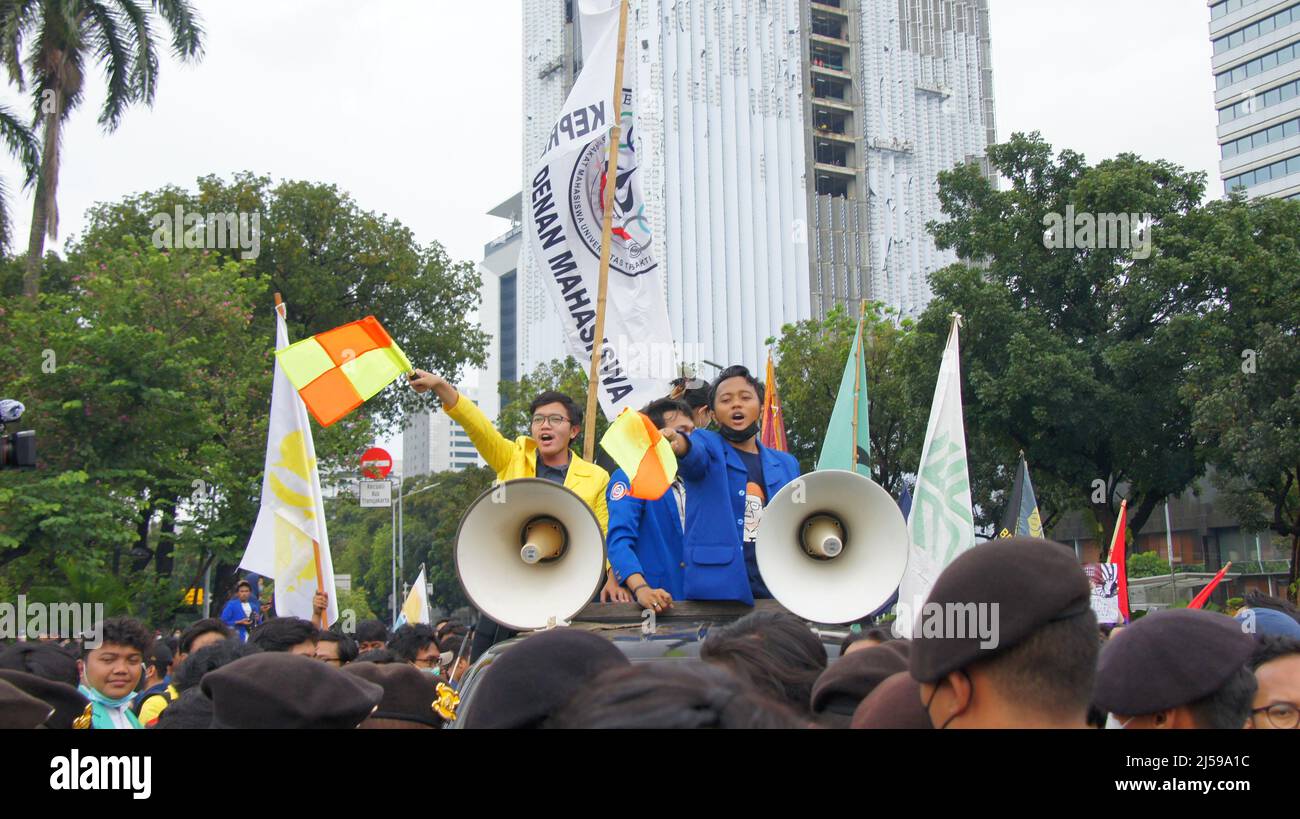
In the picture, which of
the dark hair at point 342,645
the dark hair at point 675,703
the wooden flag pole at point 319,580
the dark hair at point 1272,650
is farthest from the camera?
the wooden flag pole at point 319,580

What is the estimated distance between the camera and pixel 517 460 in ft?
18.1

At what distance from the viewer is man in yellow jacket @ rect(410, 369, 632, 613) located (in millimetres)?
5391

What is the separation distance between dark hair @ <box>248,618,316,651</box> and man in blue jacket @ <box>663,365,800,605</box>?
181cm

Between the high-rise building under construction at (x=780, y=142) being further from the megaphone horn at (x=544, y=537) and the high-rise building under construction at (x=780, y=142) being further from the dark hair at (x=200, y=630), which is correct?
the megaphone horn at (x=544, y=537)

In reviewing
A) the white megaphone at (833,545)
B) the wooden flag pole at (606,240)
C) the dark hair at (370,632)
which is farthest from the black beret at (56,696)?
the dark hair at (370,632)

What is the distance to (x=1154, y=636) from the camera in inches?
105

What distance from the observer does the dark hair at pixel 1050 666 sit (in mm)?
1983

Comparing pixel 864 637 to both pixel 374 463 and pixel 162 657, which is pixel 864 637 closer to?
pixel 162 657

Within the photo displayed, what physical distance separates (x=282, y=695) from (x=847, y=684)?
1273mm

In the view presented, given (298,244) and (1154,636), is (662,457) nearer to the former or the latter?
(1154,636)

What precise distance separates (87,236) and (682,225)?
3232 centimetres

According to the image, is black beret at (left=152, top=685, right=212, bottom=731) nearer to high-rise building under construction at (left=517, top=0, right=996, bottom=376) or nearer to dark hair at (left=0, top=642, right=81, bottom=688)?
dark hair at (left=0, top=642, right=81, bottom=688)

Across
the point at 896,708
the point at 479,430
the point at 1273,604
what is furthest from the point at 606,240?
the point at 896,708

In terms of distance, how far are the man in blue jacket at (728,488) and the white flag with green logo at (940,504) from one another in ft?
5.58
